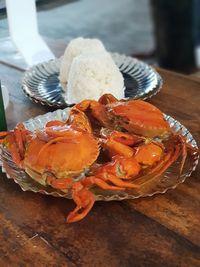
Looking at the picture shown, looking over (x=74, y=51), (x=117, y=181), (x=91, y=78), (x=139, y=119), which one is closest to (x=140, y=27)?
(x=74, y=51)

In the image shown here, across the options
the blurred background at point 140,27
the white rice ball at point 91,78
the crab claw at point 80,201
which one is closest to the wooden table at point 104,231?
the crab claw at point 80,201

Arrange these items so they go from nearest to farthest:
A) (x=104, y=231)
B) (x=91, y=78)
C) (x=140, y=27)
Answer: (x=104, y=231)
(x=91, y=78)
(x=140, y=27)

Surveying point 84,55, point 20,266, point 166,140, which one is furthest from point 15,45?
point 20,266

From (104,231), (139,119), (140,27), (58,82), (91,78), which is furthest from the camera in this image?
(140,27)

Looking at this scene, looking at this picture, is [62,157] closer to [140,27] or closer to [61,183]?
[61,183]

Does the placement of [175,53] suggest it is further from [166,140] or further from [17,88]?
[166,140]

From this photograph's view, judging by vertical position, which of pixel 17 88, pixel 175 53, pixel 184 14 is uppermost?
pixel 17 88

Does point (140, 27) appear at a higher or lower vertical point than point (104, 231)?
lower

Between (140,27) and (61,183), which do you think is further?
(140,27)
